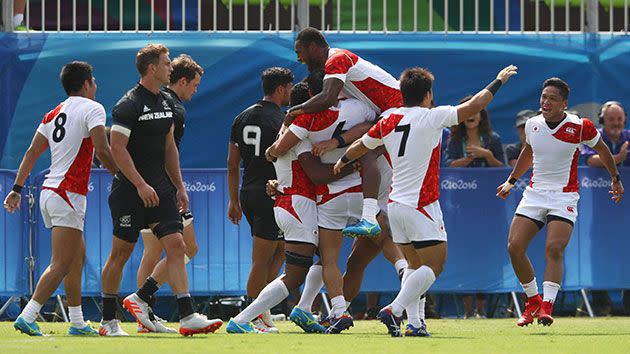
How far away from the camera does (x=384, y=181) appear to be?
12195mm

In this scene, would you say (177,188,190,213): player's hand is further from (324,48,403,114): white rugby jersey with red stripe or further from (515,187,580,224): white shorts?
(515,187,580,224): white shorts

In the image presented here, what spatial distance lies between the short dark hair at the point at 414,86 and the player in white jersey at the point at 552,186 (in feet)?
7.82

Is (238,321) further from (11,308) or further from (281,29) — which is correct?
(281,29)

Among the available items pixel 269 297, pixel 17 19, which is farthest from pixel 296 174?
pixel 17 19

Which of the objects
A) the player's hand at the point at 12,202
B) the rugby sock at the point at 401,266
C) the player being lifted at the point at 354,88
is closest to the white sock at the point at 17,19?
the player's hand at the point at 12,202

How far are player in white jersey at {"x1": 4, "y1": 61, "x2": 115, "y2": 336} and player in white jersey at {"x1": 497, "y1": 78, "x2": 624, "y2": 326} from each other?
3769 millimetres

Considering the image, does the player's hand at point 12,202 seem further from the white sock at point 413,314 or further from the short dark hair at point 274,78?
the white sock at point 413,314

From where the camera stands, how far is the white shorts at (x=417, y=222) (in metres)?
11.0

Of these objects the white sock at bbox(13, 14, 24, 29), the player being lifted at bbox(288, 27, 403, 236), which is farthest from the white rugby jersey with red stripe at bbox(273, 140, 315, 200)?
the white sock at bbox(13, 14, 24, 29)

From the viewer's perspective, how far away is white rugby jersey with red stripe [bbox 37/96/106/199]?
11766 millimetres

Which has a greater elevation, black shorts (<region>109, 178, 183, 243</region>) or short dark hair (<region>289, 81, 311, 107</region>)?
short dark hair (<region>289, 81, 311, 107</region>)

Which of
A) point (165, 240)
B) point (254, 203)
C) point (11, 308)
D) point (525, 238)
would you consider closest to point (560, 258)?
point (525, 238)

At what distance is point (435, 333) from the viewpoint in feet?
40.4

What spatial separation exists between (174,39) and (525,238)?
5488 millimetres
